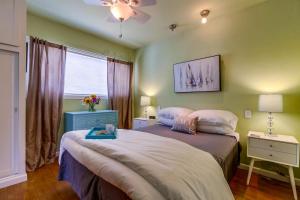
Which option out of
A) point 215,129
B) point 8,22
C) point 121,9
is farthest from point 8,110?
point 215,129

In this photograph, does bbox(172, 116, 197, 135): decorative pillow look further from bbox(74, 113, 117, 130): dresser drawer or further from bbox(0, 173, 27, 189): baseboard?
bbox(0, 173, 27, 189): baseboard

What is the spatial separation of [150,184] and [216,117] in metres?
1.79

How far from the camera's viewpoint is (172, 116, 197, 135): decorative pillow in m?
2.35

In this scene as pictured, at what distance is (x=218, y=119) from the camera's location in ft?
7.78

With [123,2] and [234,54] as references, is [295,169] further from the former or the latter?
[123,2]

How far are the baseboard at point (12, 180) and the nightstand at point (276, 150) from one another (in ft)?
10.1

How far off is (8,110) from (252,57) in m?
3.62

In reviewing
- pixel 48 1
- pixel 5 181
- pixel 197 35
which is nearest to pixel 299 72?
pixel 197 35

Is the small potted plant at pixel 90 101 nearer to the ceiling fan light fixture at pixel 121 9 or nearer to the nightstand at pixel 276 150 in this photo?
the ceiling fan light fixture at pixel 121 9

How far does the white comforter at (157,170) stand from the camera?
92 cm

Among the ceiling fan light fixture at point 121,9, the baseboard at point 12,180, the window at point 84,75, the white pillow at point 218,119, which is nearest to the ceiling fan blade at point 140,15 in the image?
the ceiling fan light fixture at point 121,9

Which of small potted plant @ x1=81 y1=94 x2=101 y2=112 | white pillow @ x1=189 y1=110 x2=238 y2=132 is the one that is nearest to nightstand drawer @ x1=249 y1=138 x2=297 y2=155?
white pillow @ x1=189 y1=110 x2=238 y2=132

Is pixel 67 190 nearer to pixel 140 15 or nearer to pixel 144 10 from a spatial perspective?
pixel 140 15

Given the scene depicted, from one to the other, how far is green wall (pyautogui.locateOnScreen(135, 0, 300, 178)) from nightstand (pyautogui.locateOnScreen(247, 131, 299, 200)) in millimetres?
463
